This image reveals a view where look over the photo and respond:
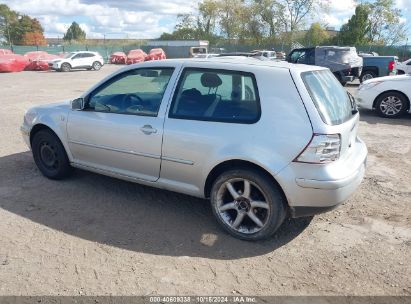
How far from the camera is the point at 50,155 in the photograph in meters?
4.79

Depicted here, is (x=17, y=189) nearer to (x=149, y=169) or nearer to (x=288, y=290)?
(x=149, y=169)

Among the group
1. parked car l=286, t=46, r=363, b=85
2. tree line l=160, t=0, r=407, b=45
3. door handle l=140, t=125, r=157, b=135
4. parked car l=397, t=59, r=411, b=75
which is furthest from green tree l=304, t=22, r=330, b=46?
door handle l=140, t=125, r=157, b=135

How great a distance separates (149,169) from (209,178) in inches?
27.4

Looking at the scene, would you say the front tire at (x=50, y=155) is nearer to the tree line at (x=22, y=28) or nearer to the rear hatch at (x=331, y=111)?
the rear hatch at (x=331, y=111)

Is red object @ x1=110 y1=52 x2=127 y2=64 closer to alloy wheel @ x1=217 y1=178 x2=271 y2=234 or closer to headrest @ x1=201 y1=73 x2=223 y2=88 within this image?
headrest @ x1=201 y1=73 x2=223 y2=88

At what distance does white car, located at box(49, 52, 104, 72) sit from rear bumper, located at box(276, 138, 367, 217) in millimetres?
28750

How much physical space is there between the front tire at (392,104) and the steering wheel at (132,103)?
707 centimetres

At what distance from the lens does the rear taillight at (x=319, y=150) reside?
3027 mm

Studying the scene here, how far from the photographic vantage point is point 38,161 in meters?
4.92

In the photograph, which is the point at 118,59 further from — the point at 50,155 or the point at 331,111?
the point at 331,111

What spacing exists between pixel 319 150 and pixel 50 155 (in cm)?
344

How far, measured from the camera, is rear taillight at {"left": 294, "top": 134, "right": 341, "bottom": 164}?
3.03 meters

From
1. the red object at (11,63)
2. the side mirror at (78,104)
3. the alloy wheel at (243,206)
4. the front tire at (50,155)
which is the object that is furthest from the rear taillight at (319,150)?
the red object at (11,63)

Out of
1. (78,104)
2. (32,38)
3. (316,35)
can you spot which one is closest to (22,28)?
(32,38)
